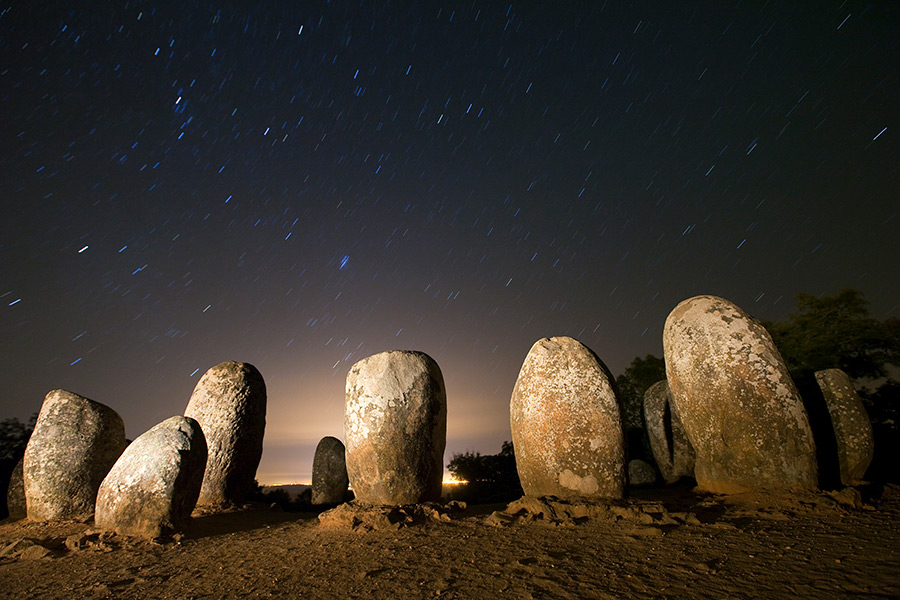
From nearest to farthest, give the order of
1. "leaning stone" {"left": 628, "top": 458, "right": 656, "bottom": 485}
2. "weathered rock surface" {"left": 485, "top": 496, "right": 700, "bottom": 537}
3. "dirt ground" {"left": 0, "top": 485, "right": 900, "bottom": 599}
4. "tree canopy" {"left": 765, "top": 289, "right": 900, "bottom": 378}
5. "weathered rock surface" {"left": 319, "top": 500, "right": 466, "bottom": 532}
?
"dirt ground" {"left": 0, "top": 485, "right": 900, "bottom": 599}
"weathered rock surface" {"left": 485, "top": 496, "right": 700, "bottom": 537}
"weathered rock surface" {"left": 319, "top": 500, "right": 466, "bottom": 532}
"leaning stone" {"left": 628, "top": 458, "right": 656, "bottom": 485}
"tree canopy" {"left": 765, "top": 289, "right": 900, "bottom": 378}

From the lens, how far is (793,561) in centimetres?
414

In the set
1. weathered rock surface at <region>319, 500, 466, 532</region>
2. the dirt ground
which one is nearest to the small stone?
the dirt ground

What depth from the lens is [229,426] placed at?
10516 mm

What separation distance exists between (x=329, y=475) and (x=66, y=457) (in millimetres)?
5336

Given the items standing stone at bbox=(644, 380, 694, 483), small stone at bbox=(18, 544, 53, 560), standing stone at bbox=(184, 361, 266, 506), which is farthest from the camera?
standing stone at bbox=(644, 380, 694, 483)

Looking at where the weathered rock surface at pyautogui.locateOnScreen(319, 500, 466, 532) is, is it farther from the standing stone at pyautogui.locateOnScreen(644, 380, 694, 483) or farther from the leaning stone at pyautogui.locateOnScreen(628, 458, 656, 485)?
the leaning stone at pyautogui.locateOnScreen(628, 458, 656, 485)

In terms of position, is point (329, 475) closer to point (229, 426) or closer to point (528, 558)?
point (229, 426)

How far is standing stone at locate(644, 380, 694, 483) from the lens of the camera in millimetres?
10766

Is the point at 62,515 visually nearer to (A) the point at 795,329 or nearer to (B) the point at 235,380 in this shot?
(B) the point at 235,380

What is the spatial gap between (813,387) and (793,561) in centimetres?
534

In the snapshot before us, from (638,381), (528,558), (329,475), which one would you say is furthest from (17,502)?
(638,381)

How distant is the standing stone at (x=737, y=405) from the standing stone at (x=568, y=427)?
1440mm

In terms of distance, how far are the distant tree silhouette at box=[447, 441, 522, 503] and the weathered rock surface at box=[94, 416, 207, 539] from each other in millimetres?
7761

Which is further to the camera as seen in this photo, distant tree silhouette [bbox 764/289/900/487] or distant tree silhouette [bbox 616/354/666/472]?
distant tree silhouette [bbox 616/354/666/472]
